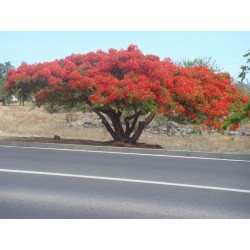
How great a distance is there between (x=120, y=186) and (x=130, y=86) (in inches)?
220

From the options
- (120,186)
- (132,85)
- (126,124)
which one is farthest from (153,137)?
(120,186)

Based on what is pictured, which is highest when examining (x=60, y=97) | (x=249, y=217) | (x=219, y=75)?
(x=219, y=75)

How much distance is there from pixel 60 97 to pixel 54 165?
475 centimetres

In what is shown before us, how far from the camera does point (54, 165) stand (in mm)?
9312

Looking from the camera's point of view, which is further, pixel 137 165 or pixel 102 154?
pixel 102 154

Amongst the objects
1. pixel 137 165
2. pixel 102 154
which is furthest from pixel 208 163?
pixel 102 154

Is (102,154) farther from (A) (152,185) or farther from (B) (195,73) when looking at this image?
(B) (195,73)

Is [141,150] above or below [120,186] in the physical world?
above

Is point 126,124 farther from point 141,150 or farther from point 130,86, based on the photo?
point 141,150

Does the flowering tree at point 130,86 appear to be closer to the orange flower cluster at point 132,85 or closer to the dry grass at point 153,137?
the orange flower cluster at point 132,85

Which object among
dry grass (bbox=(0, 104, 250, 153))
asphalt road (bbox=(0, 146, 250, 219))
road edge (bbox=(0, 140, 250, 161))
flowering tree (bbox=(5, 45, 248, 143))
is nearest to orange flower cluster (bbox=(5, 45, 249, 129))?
flowering tree (bbox=(5, 45, 248, 143))

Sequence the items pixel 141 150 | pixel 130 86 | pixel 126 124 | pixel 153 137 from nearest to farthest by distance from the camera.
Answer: pixel 141 150 < pixel 130 86 < pixel 126 124 < pixel 153 137

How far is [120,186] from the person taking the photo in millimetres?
7281

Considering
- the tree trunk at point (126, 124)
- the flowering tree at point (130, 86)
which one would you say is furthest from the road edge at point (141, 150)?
the tree trunk at point (126, 124)
